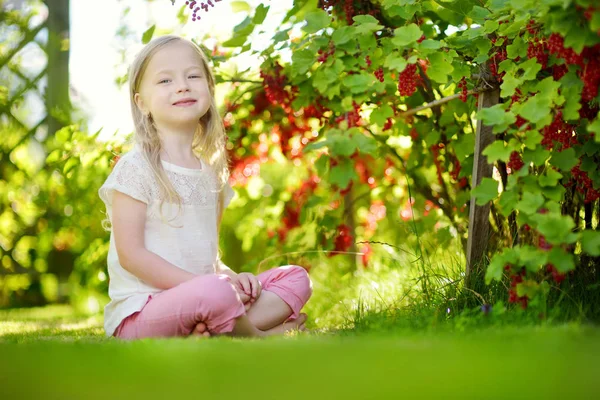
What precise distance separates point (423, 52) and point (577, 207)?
0.82 meters

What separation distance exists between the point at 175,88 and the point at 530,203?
4.12ft

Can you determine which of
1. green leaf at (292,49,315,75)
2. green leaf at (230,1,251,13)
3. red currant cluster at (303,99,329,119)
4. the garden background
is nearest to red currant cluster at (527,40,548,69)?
the garden background

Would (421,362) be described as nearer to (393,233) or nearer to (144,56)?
(144,56)

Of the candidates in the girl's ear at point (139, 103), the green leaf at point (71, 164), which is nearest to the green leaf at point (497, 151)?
the girl's ear at point (139, 103)

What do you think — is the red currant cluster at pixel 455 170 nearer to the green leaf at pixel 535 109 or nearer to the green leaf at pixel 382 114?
the green leaf at pixel 382 114

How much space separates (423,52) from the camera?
82.0 inches

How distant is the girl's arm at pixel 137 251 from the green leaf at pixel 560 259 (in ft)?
3.62

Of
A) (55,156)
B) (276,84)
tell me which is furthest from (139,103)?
(55,156)

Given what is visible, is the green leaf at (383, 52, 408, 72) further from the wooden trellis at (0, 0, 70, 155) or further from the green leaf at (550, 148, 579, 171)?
the wooden trellis at (0, 0, 70, 155)

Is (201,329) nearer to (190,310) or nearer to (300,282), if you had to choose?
(190,310)

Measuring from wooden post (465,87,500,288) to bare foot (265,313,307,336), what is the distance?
0.59 m

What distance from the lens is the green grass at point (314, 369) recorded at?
121 cm

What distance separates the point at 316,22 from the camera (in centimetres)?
217

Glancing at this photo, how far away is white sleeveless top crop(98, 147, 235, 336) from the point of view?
2.33m
